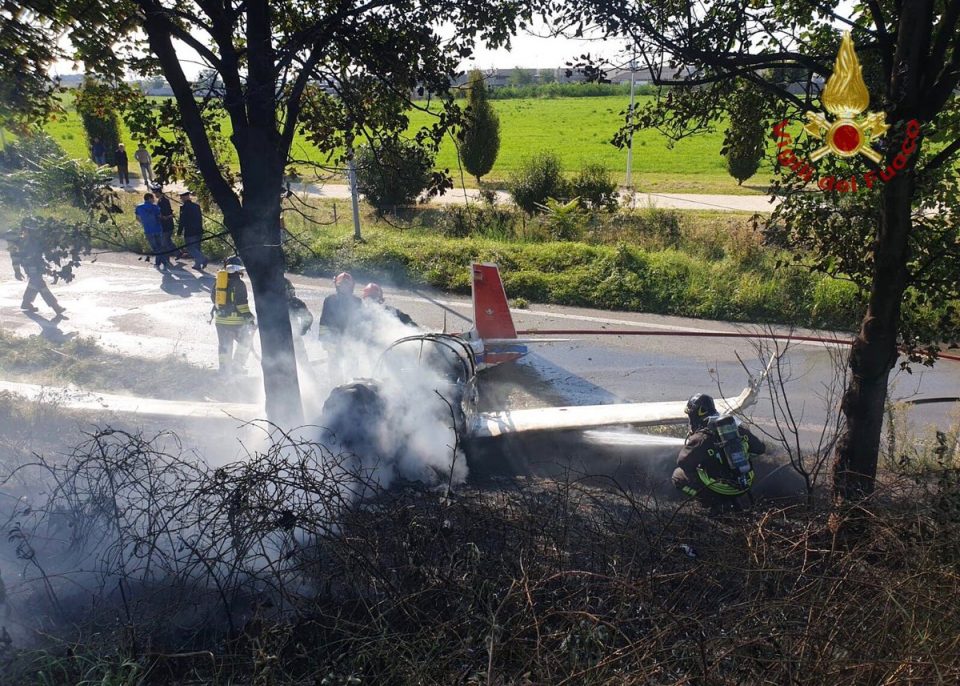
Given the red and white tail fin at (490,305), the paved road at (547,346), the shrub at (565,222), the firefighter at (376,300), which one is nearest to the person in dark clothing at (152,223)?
the paved road at (547,346)

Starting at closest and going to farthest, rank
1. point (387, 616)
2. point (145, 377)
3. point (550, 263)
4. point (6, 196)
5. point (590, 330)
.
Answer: point (387, 616) → point (6, 196) → point (145, 377) → point (590, 330) → point (550, 263)

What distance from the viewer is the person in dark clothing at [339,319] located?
9125mm

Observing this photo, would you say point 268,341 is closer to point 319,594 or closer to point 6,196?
point 6,196

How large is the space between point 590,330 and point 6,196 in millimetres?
7949

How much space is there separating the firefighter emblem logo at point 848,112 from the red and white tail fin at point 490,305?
5302 millimetres

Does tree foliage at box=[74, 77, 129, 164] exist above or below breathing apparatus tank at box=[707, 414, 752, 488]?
above

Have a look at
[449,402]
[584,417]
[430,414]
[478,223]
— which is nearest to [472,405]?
[430,414]

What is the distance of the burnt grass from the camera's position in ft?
10.6

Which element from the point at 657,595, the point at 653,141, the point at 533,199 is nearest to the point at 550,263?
the point at 533,199

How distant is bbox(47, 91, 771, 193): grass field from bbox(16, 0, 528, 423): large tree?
14013mm

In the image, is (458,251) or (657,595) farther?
(458,251)

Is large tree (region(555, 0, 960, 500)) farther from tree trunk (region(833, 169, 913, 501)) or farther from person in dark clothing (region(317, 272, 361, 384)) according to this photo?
person in dark clothing (region(317, 272, 361, 384))

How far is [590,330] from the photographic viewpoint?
1185 cm

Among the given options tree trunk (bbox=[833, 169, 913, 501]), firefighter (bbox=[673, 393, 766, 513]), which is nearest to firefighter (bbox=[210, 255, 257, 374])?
firefighter (bbox=[673, 393, 766, 513])
